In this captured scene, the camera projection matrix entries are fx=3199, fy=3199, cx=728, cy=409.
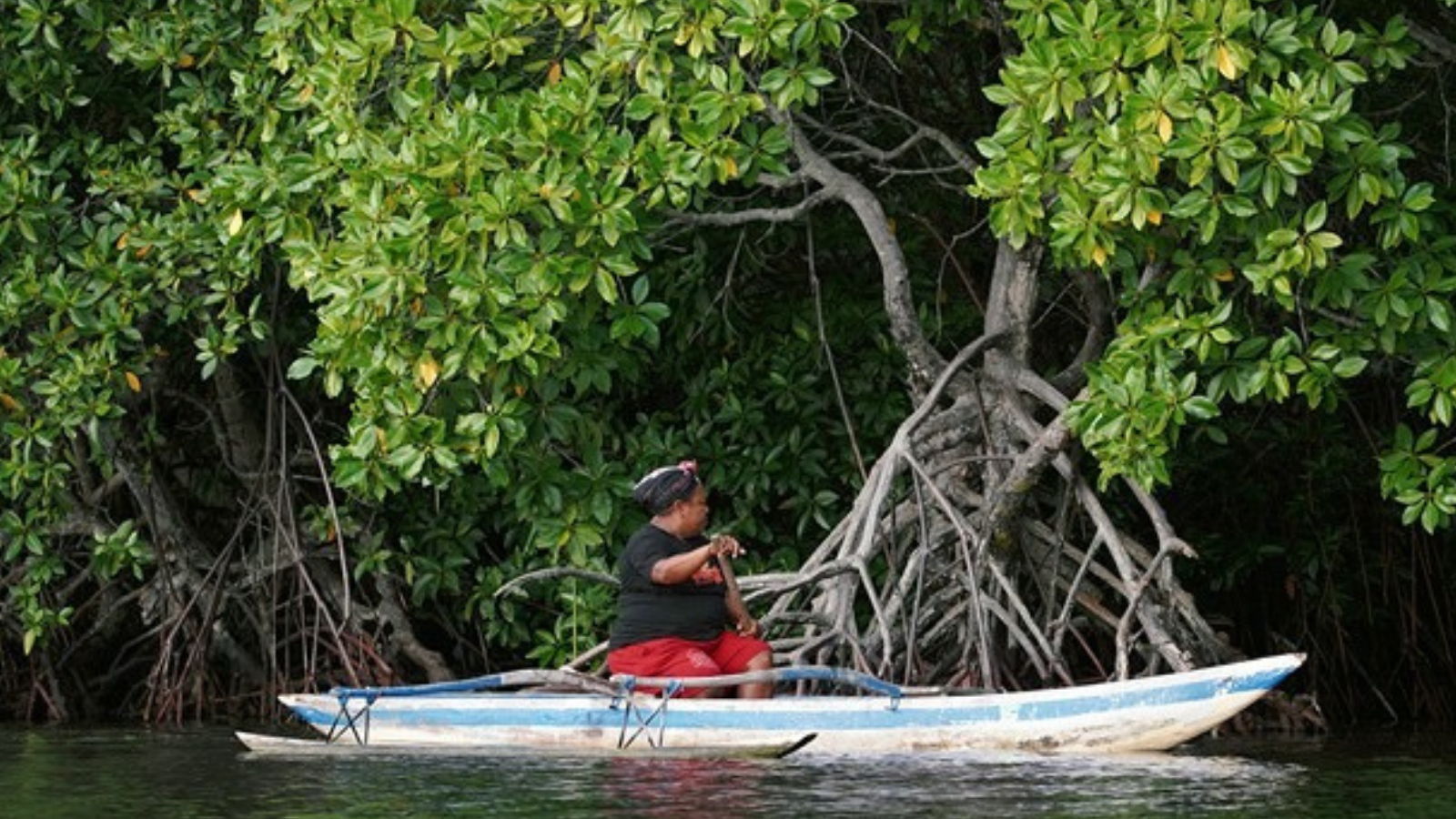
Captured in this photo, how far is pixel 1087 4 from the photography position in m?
9.86

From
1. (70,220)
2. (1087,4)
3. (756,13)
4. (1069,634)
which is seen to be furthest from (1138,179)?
(70,220)

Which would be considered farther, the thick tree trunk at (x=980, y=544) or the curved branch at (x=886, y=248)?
the curved branch at (x=886, y=248)

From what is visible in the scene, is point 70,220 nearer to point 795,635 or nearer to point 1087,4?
point 795,635

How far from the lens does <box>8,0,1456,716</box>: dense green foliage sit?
33.3ft

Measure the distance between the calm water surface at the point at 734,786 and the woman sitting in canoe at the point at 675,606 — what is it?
60 cm

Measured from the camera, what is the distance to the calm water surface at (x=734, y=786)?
8.65 meters

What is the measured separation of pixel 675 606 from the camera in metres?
10.8

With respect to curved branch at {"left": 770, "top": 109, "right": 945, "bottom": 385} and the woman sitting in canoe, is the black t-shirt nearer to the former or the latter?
the woman sitting in canoe

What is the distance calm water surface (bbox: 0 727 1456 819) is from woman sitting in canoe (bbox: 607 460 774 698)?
23.7 inches

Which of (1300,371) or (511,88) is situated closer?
(1300,371)

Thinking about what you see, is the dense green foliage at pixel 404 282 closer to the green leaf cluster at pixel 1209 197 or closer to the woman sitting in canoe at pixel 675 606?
the woman sitting in canoe at pixel 675 606

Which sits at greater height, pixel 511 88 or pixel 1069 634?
pixel 511 88

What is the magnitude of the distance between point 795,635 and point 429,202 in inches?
92.5

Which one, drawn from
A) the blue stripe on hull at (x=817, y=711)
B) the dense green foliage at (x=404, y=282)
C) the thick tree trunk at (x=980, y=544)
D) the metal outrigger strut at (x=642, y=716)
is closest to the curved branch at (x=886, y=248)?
the thick tree trunk at (x=980, y=544)
